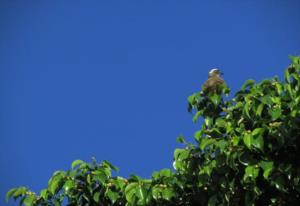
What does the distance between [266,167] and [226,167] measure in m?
0.31

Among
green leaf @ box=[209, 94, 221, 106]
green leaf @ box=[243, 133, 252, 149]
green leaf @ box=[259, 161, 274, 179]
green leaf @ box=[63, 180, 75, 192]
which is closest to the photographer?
green leaf @ box=[259, 161, 274, 179]

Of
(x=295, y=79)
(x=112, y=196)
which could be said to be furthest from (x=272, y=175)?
(x=112, y=196)

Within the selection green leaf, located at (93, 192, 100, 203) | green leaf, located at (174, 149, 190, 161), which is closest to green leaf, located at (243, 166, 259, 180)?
green leaf, located at (174, 149, 190, 161)

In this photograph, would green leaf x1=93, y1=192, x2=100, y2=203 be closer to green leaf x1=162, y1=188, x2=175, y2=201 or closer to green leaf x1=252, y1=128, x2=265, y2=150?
green leaf x1=162, y1=188, x2=175, y2=201

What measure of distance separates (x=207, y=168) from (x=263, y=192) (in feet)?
1.42

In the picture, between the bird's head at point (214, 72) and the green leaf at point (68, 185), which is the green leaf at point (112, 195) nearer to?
the green leaf at point (68, 185)

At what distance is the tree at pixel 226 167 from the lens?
483 cm

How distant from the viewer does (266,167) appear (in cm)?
476

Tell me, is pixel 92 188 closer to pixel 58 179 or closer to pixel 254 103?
pixel 58 179

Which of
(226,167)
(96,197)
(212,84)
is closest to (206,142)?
(226,167)

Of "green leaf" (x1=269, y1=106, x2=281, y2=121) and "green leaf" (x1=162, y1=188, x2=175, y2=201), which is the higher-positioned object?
"green leaf" (x1=269, y1=106, x2=281, y2=121)

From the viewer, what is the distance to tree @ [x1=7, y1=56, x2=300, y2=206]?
15.8ft

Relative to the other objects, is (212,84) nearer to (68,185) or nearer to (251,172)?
(251,172)

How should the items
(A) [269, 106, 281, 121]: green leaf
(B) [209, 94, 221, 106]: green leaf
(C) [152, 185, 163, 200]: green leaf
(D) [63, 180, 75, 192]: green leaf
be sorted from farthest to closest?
(B) [209, 94, 221, 106]: green leaf, (D) [63, 180, 75, 192]: green leaf, (C) [152, 185, 163, 200]: green leaf, (A) [269, 106, 281, 121]: green leaf
